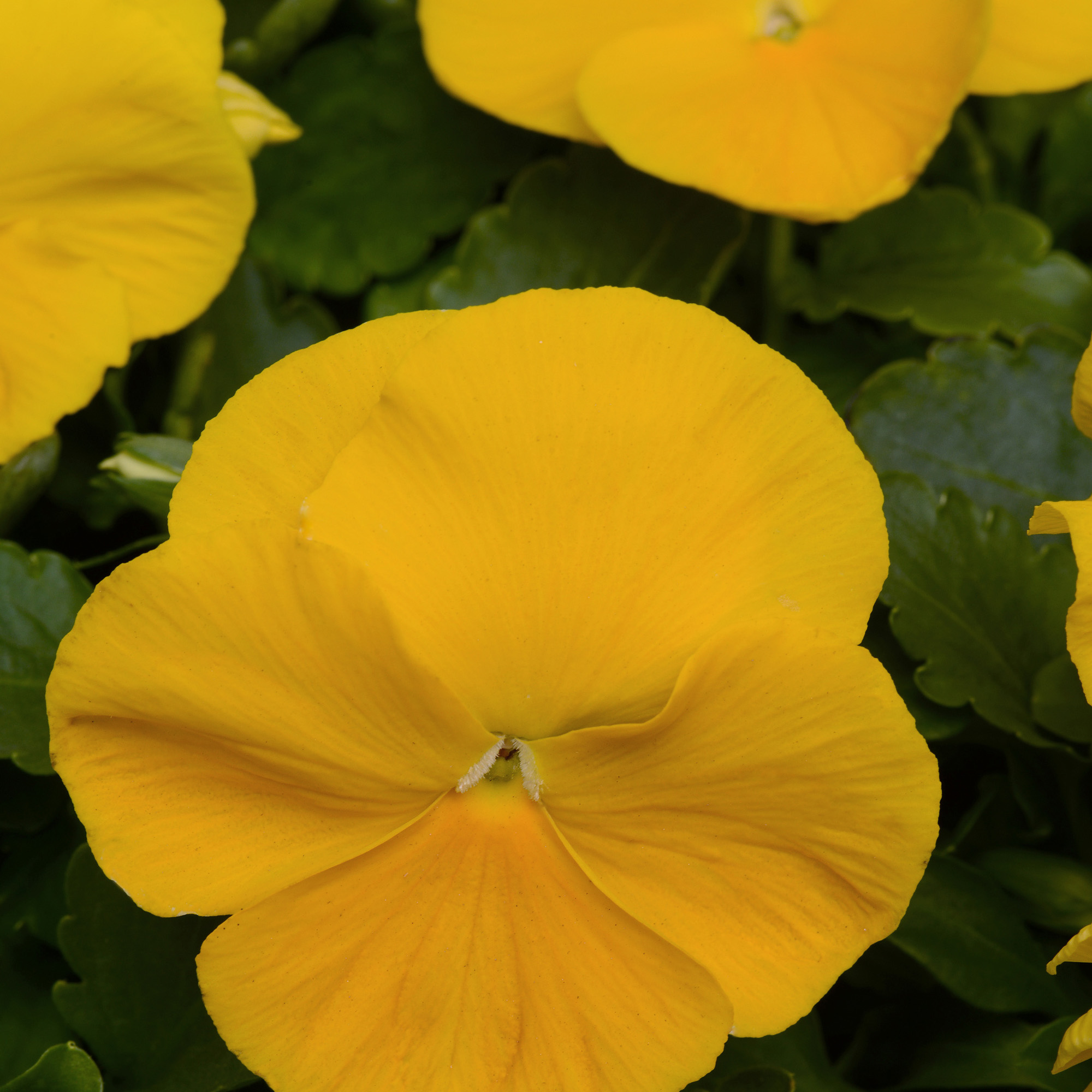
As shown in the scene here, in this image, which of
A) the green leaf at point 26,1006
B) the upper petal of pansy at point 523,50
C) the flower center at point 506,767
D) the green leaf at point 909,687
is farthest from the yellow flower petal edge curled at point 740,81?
the green leaf at point 26,1006

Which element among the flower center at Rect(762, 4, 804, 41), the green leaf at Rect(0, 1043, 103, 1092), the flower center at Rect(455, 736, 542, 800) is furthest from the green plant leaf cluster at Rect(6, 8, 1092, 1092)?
the flower center at Rect(455, 736, 542, 800)

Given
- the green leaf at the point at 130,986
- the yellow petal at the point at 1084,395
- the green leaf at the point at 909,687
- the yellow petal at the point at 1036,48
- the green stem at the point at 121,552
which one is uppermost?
the yellow petal at the point at 1036,48

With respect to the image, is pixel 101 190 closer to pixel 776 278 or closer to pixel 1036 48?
pixel 776 278

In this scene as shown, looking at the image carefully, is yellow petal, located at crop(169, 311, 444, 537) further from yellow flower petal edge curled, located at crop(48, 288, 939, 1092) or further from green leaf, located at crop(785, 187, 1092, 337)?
green leaf, located at crop(785, 187, 1092, 337)

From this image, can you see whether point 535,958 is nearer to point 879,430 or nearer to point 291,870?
point 291,870

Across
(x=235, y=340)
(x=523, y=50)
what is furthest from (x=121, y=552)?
(x=523, y=50)

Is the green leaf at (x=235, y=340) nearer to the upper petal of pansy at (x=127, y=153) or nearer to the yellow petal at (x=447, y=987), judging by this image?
the upper petal of pansy at (x=127, y=153)
